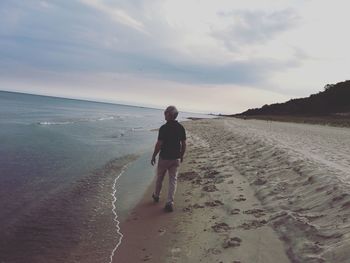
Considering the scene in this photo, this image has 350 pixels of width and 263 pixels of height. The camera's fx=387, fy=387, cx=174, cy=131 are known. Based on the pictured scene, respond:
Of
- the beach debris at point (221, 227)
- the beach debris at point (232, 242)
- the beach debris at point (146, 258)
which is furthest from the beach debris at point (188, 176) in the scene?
the beach debris at point (146, 258)

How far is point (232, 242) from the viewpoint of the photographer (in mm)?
6332

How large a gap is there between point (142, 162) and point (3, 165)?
5962mm

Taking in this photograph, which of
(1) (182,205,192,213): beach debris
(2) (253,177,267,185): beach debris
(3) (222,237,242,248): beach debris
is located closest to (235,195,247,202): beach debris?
(2) (253,177,267,185): beach debris

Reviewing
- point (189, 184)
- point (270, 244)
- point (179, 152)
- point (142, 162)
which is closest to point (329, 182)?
→ point (270, 244)

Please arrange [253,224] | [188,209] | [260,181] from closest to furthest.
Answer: [253,224]
[188,209]
[260,181]

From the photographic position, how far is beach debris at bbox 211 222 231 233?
7.07 m

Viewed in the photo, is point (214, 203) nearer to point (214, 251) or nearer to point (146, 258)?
point (214, 251)

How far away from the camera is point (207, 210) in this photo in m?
8.55

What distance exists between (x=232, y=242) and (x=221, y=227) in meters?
0.87

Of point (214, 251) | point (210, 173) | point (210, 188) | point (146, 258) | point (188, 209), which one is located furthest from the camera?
point (210, 173)

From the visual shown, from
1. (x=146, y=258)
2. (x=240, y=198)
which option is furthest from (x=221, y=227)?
(x=240, y=198)

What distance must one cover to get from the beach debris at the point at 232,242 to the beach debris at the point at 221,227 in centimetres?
54

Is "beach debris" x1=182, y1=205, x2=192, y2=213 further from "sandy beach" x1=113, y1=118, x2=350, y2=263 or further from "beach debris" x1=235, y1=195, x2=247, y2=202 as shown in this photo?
"beach debris" x1=235, y1=195, x2=247, y2=202

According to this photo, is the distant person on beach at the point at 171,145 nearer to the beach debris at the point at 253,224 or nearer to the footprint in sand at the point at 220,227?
the footprint in sand at the point at 220,227
